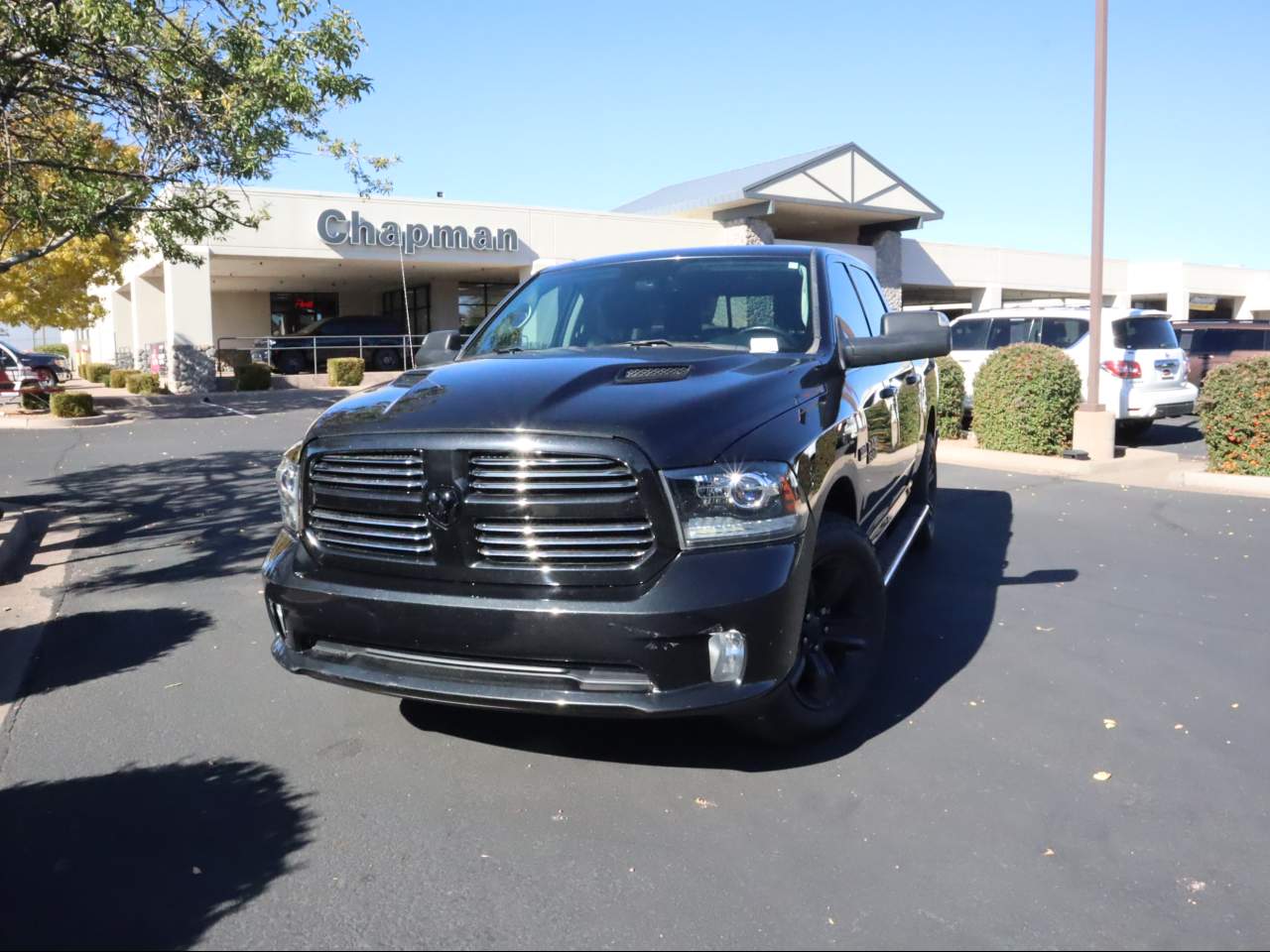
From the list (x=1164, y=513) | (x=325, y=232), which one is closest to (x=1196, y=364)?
(x=1164, y=513)

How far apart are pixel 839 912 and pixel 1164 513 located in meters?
7.34

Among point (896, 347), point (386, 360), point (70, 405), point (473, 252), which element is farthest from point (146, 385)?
point (896, 347)

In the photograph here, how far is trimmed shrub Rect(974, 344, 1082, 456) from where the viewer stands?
12242 mm

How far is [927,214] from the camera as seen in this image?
113 feet

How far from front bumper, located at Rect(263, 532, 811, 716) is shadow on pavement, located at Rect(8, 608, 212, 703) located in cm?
215

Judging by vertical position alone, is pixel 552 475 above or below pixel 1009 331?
below

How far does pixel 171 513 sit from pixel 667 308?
620cm

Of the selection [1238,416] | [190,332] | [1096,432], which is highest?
[190,332]

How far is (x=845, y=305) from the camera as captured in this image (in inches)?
198

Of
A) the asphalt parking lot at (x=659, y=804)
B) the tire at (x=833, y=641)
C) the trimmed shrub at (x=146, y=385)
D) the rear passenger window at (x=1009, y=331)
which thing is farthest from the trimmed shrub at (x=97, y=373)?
the tire at (x=833, y=641)

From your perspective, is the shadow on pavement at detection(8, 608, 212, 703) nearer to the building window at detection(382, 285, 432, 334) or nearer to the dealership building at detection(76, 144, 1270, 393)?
the dealership building at detection(76, 144, 1270, 393)

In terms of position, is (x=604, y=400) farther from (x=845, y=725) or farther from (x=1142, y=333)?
(x=1142, y=333)

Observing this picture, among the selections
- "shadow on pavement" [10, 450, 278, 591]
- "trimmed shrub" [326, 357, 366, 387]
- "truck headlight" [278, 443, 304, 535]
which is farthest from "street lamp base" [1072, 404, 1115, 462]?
"trimmed shrub" [326, 357, 366, 387]

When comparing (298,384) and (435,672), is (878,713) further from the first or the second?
(298,384)
